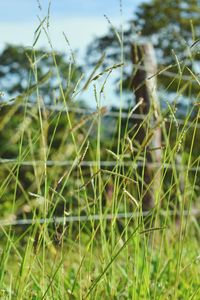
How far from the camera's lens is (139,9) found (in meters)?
24.4

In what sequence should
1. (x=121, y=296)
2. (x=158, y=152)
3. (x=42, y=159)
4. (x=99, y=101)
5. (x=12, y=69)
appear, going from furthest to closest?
(x=12, y=69), (x=158, y=152), (x=121, y=296), (x=99, y=101), (x=42, y=159)

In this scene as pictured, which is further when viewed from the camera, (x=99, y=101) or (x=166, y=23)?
(x=166, y=23)

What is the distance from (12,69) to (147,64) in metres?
15.1

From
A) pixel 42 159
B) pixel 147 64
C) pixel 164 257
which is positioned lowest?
pixel 164 257

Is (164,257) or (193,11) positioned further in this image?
(193,11)

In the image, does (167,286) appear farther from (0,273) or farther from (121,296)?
(0,273)

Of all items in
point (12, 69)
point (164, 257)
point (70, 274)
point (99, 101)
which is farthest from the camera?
point (12, 69)

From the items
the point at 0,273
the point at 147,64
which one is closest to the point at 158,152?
the point at 147,64

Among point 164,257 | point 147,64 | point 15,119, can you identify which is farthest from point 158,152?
point 15,119

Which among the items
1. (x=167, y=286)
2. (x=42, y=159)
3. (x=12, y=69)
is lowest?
(x=12, y=69)

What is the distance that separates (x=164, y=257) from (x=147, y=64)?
1.46 meters

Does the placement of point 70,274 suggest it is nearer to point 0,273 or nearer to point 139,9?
point 0,273

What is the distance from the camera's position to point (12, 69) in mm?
18438

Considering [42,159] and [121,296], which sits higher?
[42,159]
